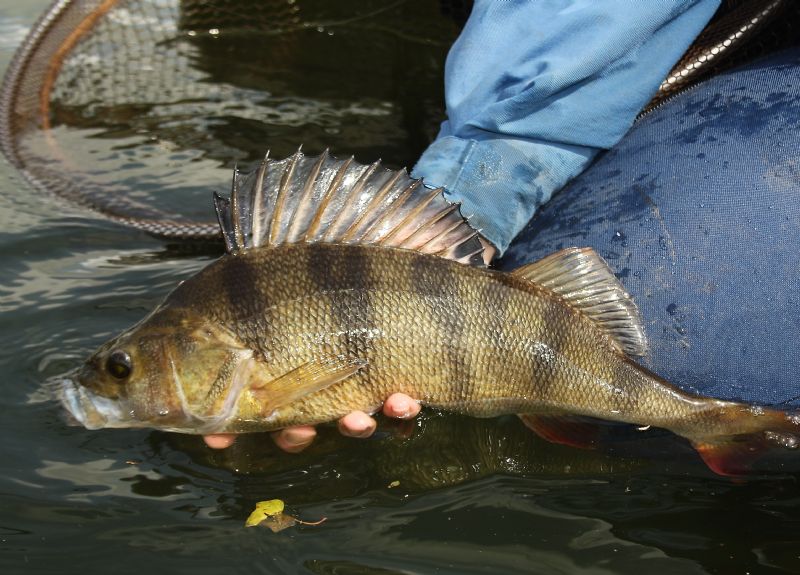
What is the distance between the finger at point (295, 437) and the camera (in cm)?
276

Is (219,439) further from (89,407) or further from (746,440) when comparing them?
(746,440)

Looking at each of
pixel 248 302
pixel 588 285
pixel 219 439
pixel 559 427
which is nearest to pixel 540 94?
pixel 588 285

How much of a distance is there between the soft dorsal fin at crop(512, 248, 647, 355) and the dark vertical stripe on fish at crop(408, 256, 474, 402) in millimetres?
221

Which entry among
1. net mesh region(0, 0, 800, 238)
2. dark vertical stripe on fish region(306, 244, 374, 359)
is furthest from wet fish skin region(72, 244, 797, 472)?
net mesh region(0, 0, 800, 238)

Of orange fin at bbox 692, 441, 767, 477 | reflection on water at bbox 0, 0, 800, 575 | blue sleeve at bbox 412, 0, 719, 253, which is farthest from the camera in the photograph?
blue sleeve at bbox 412, 0, 719, 253

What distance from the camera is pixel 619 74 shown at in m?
3.00

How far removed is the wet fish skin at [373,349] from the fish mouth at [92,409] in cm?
3

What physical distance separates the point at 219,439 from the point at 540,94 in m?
1.53

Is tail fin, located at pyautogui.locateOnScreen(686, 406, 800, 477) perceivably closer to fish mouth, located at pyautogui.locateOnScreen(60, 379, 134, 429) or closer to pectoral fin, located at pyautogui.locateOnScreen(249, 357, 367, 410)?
pectoral fin, located at pyautogui.locateOnScreen(249, 357, 367, 410)

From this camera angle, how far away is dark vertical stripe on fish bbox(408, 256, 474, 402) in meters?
2.58

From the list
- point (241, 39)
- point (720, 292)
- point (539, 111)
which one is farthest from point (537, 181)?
point (241, 39)

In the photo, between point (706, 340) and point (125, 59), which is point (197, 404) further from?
point (125, 59)

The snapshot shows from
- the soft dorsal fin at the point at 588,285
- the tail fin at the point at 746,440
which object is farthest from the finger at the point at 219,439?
the tail fin at the point at 746,440

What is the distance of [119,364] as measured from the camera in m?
2.52
